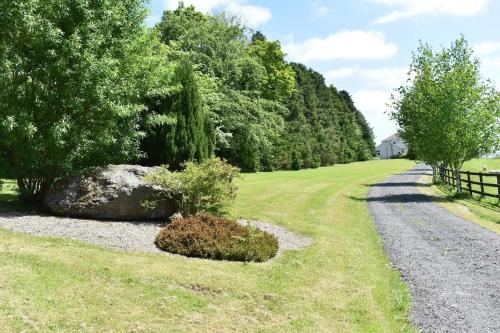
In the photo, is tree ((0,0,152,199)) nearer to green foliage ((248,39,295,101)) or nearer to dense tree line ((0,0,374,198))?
dense tree line ((0,0,374,198))

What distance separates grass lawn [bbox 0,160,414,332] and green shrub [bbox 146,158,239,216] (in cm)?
296

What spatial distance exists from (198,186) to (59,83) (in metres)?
4.63

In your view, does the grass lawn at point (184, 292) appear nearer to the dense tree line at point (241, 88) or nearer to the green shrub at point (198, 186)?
the green shrub at point (198, 186)

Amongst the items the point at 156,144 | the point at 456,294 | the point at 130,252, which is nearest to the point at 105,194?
the point at 130,252

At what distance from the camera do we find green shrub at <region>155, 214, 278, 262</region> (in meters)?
10.7

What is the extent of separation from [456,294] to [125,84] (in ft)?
32.4

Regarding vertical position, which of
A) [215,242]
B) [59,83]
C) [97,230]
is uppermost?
[59,83]

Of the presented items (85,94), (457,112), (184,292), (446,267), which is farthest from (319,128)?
(184,292)

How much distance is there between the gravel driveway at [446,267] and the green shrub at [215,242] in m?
3.29

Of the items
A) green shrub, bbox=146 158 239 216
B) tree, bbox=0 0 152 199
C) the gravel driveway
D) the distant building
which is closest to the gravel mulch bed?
green shrub, bbox=146 158 239 216

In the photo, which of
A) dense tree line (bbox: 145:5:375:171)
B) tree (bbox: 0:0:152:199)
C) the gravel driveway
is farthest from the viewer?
dense tree line (bbox: 145:5:375:171)

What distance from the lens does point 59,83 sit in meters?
12.7

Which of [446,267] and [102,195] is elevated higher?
[102,195]

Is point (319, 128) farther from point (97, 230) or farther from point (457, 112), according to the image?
point (97, 230)
